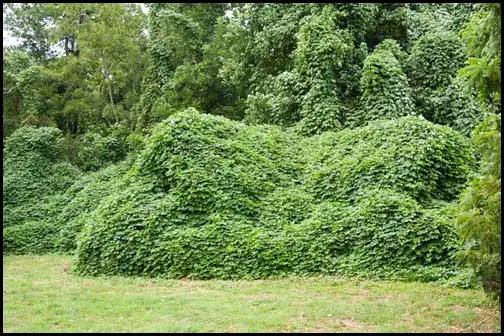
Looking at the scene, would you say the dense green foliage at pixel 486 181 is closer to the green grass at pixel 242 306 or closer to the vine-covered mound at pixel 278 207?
the green grass at pixel 242 306

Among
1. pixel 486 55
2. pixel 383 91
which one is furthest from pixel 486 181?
pixel 383 91

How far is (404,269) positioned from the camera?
25.1 feet

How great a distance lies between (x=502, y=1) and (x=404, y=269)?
13.1 feet

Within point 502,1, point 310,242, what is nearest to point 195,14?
point 310,242

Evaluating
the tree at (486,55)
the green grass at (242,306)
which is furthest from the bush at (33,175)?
the tree at (486,55)

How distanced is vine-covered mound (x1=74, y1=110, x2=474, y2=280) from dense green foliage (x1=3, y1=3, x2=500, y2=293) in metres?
0.03

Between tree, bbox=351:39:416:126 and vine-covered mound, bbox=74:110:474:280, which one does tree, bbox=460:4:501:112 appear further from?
tree, bbox=351:39:416:126

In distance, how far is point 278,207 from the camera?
9.09m

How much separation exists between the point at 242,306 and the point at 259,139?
16.3ft

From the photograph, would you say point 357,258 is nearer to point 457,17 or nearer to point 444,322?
point 444,322

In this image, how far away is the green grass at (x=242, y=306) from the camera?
5.27 metres

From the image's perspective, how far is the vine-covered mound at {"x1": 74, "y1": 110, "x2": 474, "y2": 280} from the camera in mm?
7945

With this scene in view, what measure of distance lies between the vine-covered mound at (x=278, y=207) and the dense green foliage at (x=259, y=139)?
0.08 feet

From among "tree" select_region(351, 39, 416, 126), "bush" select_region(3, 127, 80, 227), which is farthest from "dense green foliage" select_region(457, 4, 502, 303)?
"bush" select_region(3, 127, 80, 227)
